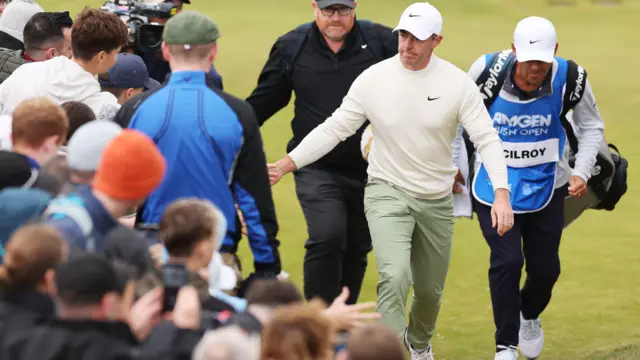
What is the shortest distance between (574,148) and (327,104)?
1.45 meters

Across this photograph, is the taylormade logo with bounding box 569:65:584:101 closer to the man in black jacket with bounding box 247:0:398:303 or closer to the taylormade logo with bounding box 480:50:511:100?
the taylormade logo with bounding box 480:50:511:100

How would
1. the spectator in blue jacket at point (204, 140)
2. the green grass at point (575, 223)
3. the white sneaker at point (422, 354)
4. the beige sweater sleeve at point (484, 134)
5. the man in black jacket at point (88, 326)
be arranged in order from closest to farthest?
the man in black jacket at point (88, 326), the spectator in blue jacket at point (204, 140), the beige sweater sleeve at point (484, 134), the white sneaker at point (422, 354), the green grass at point (575, 223)

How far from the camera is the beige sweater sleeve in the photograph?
645 cm

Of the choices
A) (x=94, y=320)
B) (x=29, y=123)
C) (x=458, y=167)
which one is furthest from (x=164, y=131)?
(x=458, y=167)

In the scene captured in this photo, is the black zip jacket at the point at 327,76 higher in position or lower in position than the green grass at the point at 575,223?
higher

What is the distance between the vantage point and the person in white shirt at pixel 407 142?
6.49 metres

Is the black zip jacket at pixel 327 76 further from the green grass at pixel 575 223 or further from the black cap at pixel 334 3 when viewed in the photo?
the green grass at pixel 575 223

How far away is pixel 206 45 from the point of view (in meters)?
5.34

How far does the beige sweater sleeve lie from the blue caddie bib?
1.48ft

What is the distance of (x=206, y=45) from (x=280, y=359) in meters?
2.02

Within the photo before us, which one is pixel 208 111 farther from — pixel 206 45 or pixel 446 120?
pixel 446 120

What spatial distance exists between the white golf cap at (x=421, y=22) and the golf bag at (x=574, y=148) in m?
0.50

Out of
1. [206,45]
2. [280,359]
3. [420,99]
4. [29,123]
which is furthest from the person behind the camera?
[420,99]

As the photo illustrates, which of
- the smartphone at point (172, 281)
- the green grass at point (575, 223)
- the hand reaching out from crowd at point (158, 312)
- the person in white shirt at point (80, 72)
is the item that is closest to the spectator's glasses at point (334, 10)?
the person in white shirt at point (80, 72)
